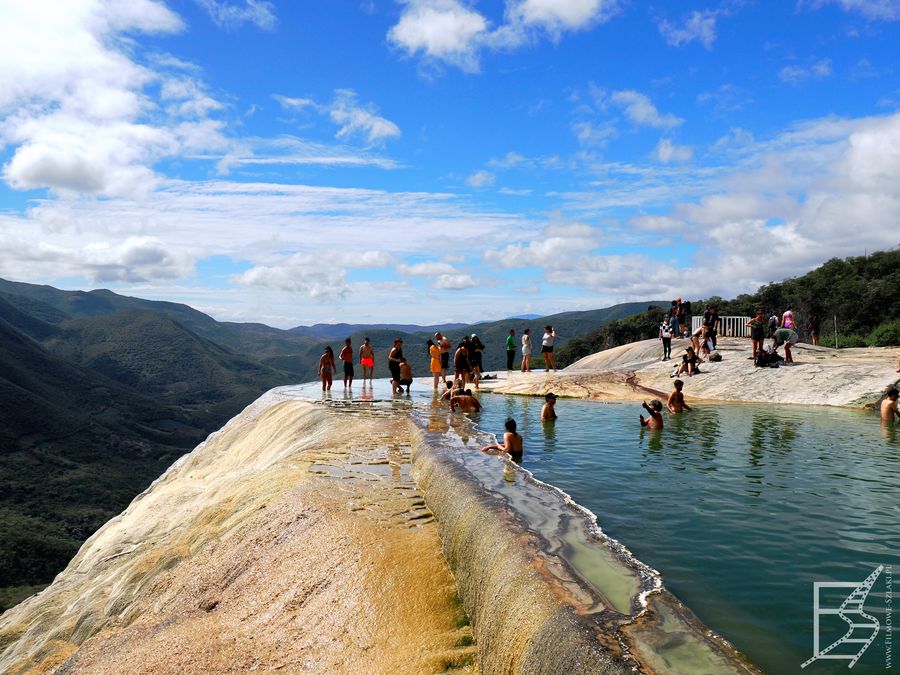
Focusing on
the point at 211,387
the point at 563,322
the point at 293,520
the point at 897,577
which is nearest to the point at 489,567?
the point at 293,520

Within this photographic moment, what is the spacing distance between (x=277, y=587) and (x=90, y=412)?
359 feet

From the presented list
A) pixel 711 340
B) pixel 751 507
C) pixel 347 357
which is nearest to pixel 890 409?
pixel 711 340

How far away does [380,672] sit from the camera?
4.91 meters

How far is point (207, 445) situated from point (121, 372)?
14724 centimetres

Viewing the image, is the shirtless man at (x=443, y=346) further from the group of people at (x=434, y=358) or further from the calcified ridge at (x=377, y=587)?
the calcified ridge at (x=377, y=587)

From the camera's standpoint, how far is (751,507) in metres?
8.20

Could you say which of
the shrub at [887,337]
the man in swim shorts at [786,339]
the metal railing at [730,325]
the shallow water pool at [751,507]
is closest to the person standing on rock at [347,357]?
the shallow water pool at [751,507]

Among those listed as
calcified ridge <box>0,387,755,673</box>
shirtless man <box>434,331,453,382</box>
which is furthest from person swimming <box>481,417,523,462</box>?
shirtless man <box>434,331,453,382</box>

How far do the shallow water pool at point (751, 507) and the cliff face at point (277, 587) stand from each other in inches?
97.0

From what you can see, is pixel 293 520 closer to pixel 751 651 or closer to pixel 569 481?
pixel 569 481

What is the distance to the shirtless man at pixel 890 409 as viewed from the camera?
47.9 feet

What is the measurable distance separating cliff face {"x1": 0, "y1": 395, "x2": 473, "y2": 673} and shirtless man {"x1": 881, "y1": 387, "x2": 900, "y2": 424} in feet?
A: 39.1

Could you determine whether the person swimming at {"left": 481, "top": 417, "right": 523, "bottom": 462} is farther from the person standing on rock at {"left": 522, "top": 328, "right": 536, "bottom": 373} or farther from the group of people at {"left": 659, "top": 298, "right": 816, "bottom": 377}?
the person standing on rock at {"left": 522, "top": 328, "right": 536, "bottom": 373}

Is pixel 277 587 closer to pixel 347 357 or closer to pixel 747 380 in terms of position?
pixel 347 357
